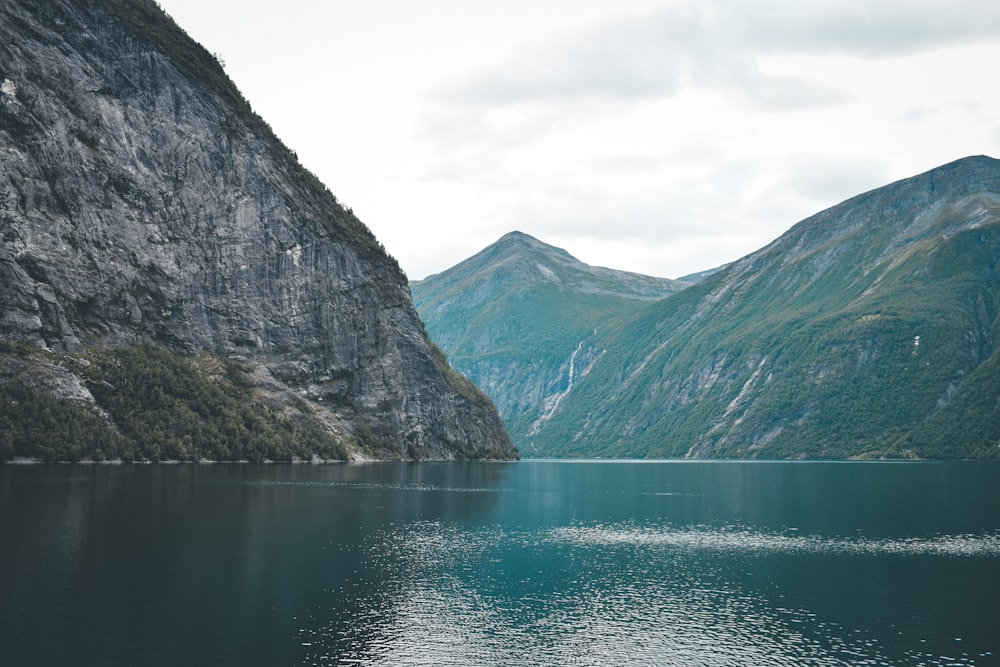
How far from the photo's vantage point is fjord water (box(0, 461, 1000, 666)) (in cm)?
4412

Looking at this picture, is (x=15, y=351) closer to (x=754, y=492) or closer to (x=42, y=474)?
(x=42, y=474)

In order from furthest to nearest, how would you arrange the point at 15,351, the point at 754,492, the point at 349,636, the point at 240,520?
the point at 15,351 → the point at 754,492 → the point at 240,520 → the point at 349,636

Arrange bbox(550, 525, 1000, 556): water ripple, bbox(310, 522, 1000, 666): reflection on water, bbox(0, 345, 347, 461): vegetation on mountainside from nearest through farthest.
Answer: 1. bbox(310, 522, 1000, 666): reflection on water
2. bbox(550, 525, 1000, 556): water ripple
3. bbox(0, 345, 347, 461): vegetation on mountainside

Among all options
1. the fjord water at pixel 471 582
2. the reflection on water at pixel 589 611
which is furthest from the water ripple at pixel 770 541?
the fjord water at pixel 471 582

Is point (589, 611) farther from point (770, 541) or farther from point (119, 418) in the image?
point (119, 418)

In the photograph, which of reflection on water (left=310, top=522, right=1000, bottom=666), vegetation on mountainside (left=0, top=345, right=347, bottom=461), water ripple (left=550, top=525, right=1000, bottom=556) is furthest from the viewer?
vegetation on mountainside (left=0, top=345, right=347, bottom=461)

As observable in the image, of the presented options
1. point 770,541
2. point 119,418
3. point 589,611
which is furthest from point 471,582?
point 119,418

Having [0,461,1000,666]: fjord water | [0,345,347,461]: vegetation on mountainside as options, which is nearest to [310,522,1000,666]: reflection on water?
[0,461,1000,666]: fjord water

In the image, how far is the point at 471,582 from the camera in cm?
6216

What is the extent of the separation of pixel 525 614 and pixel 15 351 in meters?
150

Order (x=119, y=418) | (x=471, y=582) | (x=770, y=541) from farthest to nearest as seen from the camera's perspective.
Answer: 1. (x=119, y=418)
2. (x=770, y=541)
3. (x=471, y=582)

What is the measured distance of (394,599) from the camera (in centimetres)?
5544

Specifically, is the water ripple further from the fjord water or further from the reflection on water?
the fjord water

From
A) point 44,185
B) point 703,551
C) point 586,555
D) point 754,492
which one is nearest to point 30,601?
point 586,555
